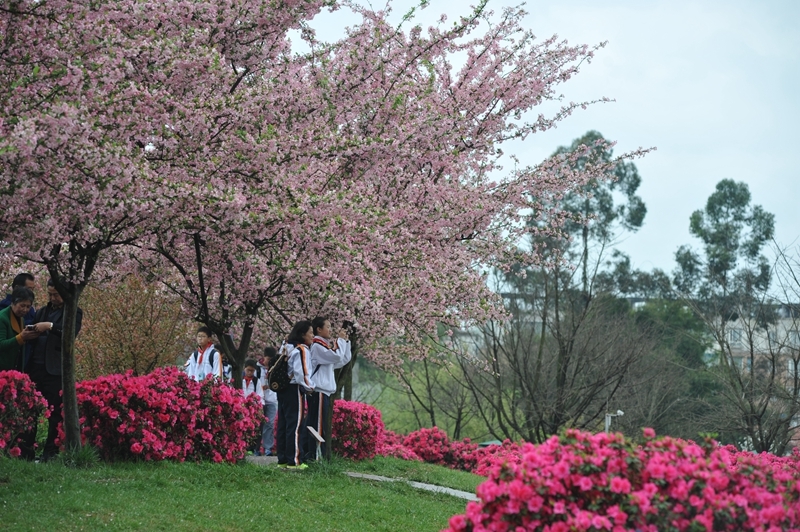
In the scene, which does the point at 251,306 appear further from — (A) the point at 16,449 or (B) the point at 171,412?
(A) the point at 16,449

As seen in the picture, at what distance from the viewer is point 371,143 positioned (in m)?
9.42

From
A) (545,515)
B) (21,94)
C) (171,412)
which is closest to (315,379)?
(171,412)

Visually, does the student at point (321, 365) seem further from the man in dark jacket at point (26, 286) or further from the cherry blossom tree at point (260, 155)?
the man in dark jacket at point (26, 286)

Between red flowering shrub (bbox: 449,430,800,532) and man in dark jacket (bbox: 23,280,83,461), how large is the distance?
Result: 5.96 metres

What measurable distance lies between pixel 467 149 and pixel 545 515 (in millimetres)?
9093

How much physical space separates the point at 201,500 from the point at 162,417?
150 centimetres

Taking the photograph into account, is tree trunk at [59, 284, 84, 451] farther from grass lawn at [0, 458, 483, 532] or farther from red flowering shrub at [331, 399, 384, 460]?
red flowering shrub at [331, 399, 384, 460]

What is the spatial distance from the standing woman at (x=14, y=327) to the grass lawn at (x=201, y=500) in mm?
1306

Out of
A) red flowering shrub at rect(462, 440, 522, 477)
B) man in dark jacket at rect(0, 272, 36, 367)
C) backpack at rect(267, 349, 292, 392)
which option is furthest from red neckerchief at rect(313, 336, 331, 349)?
red flowering shrub at rect(462, 440, 522, 477)

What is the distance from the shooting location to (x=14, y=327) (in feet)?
29.5

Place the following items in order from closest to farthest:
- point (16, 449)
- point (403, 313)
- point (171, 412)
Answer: point (16, 449) < point (171, 412) < point (403, 313)

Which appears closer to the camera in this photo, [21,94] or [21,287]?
[21,94]

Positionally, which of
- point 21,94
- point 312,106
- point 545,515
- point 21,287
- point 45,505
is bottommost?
point 45,505

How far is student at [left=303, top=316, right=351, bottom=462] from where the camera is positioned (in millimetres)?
10531
